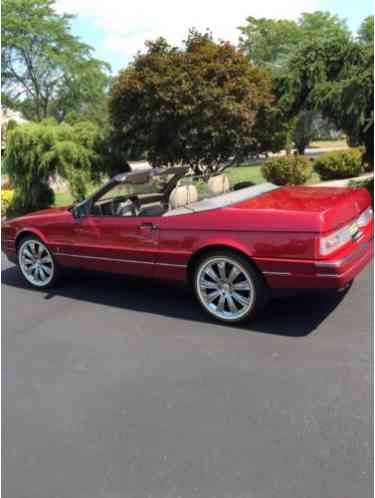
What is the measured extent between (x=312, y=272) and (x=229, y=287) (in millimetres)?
794

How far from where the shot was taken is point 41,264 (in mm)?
5438

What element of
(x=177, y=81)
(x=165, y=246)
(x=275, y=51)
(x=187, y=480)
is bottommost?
(x=187, y=480)

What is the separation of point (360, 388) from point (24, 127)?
962 cm

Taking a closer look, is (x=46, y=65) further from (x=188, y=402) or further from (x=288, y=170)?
(x=188, y=402)

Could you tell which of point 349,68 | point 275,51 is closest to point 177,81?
point 349,68

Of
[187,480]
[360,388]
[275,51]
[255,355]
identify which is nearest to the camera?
[187,480]

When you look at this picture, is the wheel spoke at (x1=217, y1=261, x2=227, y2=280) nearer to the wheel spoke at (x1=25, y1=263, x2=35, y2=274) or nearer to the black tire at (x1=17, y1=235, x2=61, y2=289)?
the black tire at (x1=17, y1=235, x2=61, y2=289)

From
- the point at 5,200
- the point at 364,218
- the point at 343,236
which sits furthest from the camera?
the point at 5,200

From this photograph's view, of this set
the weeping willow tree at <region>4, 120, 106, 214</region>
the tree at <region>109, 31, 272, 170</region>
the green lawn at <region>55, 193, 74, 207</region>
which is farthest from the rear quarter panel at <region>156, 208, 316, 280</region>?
the green lawn at <region>55, 193, 74, 207</region>

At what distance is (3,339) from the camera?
417 cm

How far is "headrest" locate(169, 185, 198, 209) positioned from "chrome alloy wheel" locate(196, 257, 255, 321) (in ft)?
2.27

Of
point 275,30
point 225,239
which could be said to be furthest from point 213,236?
point 275,30

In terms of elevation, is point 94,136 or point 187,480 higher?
point 94,136

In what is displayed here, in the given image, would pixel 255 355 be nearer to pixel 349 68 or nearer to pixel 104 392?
pixel 104 392
